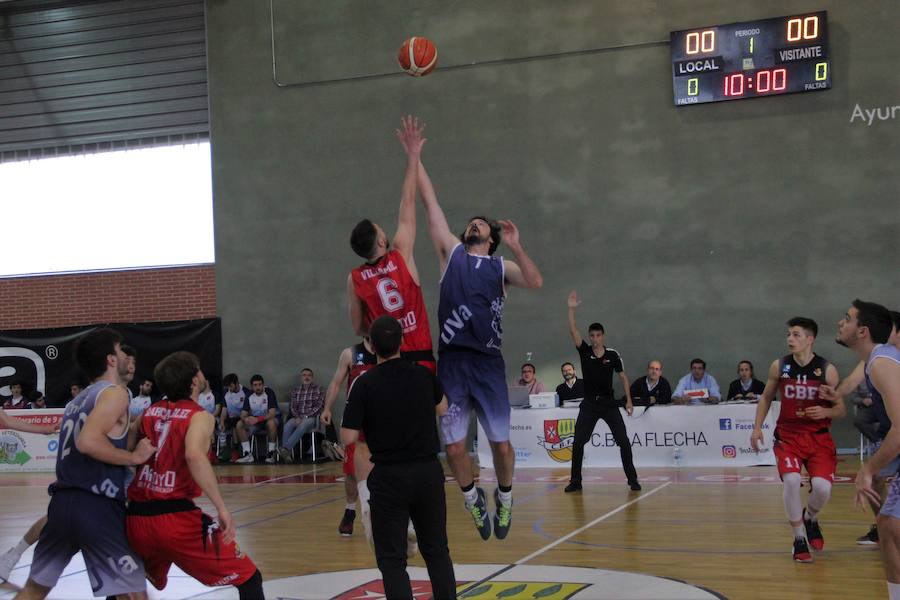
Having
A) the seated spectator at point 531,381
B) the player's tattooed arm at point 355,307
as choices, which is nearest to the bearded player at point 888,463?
the player's tattooed arm at point 355,307

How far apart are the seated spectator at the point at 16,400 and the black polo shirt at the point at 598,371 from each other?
10.9 meters

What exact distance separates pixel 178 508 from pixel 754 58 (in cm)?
1274

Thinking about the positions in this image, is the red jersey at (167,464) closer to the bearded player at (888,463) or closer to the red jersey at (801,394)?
the bearded player at (888,463)

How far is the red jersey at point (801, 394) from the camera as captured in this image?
7.05 meters

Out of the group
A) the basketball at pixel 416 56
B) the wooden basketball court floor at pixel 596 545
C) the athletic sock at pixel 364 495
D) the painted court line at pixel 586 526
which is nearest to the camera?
the athletic sock at pixel 364 495

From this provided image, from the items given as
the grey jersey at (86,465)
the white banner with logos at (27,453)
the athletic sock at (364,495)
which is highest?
the grey jersey at (86,465)

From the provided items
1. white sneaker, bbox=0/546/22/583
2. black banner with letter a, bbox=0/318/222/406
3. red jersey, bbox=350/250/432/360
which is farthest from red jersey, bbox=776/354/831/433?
black banner with letter a, bbox=0/318/222/406

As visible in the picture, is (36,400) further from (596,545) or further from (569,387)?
(596,545)

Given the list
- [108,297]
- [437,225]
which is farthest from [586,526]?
[108,297]

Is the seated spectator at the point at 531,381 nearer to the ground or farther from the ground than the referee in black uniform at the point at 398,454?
nearer to the ground

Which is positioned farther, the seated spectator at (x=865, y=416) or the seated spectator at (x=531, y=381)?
the seated spectator at (x=531, y=381)

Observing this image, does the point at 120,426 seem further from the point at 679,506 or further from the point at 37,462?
the point at 37,462

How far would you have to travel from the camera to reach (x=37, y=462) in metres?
16.5

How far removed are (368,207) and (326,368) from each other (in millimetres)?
2942
